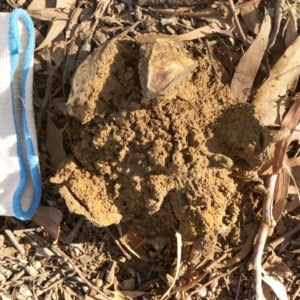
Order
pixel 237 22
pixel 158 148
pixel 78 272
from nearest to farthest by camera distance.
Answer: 1. pixel 158 148
2. pixel 237 22
3. pixel 78 272

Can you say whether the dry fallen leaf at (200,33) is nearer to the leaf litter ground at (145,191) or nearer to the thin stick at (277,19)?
the leaf litter ground at (145,191)

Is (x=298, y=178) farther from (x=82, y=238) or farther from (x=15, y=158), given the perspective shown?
(x=15, y=158)

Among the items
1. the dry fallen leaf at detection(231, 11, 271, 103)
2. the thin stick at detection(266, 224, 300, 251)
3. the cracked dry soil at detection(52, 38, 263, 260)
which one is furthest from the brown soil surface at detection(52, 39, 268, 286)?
the thin stick at detection(266, 224, 300, 251)

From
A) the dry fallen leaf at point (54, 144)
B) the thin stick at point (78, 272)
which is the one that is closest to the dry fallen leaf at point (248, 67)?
the dry fallen leaf at point (54, 144)

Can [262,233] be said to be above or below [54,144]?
below

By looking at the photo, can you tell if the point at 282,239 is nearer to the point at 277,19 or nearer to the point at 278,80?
the point at 278,80

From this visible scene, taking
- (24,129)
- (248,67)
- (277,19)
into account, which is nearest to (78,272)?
(24,129)

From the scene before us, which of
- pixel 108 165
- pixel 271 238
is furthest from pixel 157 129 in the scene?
pixel 271 238
